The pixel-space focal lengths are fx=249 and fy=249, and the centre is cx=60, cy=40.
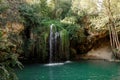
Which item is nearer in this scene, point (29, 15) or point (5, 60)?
point (5, 60)

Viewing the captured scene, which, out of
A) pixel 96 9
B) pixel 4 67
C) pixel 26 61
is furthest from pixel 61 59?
pixel 4 67

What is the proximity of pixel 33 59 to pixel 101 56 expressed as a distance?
707 centimetres

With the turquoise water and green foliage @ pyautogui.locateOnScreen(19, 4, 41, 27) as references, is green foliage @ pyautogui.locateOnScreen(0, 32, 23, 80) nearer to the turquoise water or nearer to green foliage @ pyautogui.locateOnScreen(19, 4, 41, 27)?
the turquoise water

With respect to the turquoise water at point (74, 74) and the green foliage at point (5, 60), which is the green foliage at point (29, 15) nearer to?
the turquoise water at point (74, 74)

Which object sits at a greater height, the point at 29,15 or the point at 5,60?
the point at 29,15

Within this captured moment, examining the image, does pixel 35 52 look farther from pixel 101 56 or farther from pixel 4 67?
pixel 4 67

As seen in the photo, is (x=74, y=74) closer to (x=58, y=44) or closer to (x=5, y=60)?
(x=58, y=44)

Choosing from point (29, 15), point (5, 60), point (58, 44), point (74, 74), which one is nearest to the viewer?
point (5, 60)

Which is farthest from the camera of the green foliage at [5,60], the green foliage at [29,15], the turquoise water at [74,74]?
the green foliage at [29,15]

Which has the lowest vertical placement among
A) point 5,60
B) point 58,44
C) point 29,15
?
point 58,44

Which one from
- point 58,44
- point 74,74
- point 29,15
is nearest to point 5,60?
point 74,74

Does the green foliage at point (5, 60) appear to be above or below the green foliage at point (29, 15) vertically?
below

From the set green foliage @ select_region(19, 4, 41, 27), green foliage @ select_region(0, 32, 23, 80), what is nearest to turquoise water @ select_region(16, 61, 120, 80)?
green foliage @ select_region(19, 4, 41, 27)

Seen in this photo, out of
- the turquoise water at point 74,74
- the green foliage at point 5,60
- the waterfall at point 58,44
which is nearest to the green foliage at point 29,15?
the waterfall at point 58,44
